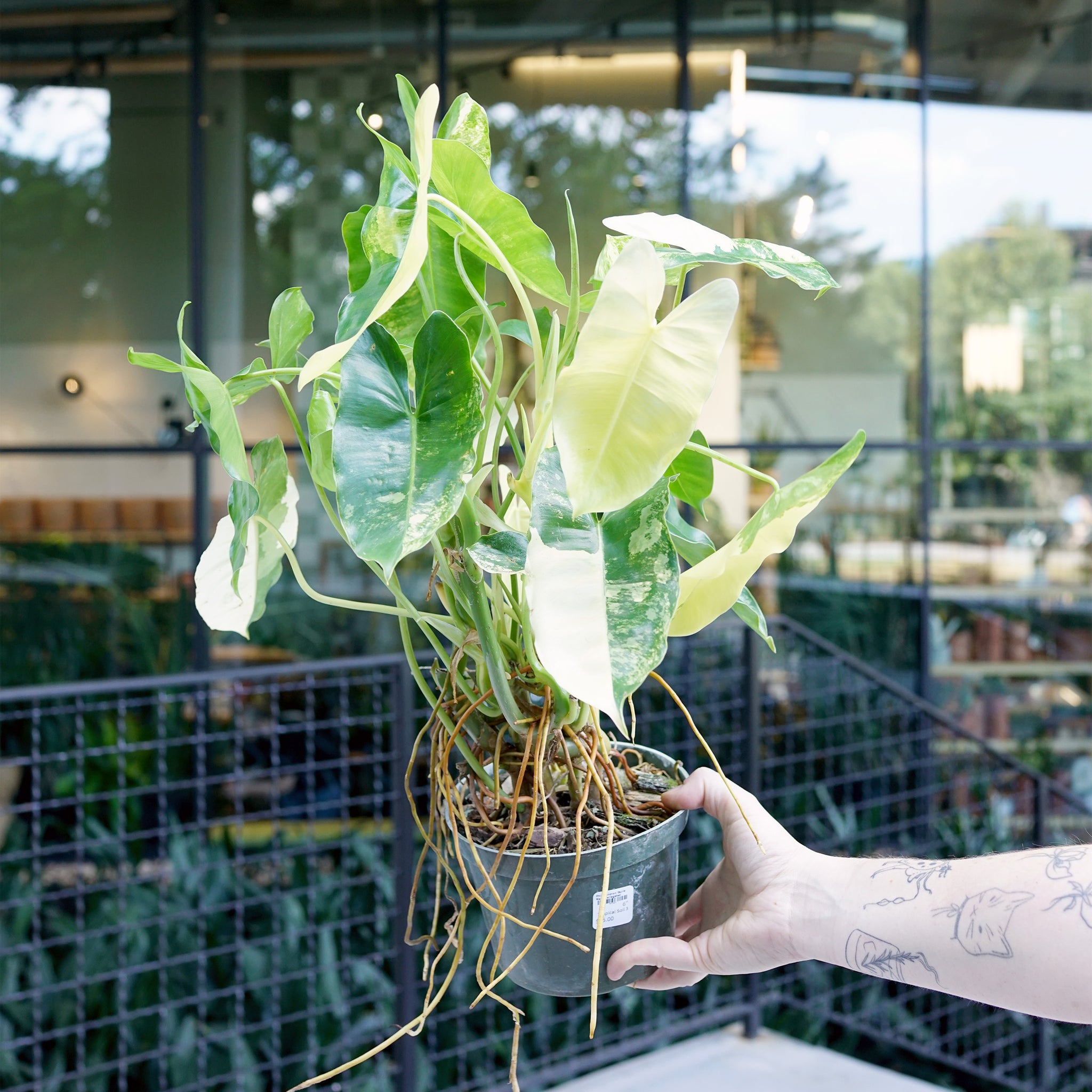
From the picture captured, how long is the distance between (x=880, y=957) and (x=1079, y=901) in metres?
0.17

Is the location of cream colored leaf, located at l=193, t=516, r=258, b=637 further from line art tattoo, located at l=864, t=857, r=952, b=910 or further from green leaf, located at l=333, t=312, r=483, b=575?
line art tattoo, located at l=864, t=857, r=952, b=910

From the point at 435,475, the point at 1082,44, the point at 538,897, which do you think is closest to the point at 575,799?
the point at 538,897

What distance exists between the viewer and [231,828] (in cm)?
360

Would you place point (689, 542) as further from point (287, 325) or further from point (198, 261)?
point (198, 261)

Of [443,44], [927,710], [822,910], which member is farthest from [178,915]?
[443,44]

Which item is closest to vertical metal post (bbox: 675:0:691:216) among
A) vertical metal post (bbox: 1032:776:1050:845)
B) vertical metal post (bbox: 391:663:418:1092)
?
vertical metal post (bbox: 1032:776:1050:845)

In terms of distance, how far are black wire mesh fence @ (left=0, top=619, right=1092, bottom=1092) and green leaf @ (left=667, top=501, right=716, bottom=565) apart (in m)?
1.23

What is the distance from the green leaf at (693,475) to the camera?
86 centimetres

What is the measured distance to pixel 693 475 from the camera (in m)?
0.89

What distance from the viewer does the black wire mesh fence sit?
2.12 meters

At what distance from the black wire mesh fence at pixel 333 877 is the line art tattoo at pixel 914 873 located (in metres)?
1.26

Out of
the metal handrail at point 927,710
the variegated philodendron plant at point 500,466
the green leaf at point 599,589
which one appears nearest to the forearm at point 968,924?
the variegated philodendron plant at point 500,466

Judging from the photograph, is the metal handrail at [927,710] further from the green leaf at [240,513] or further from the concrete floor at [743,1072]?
the green leaf at [240,513]

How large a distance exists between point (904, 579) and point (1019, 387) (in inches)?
39.3
